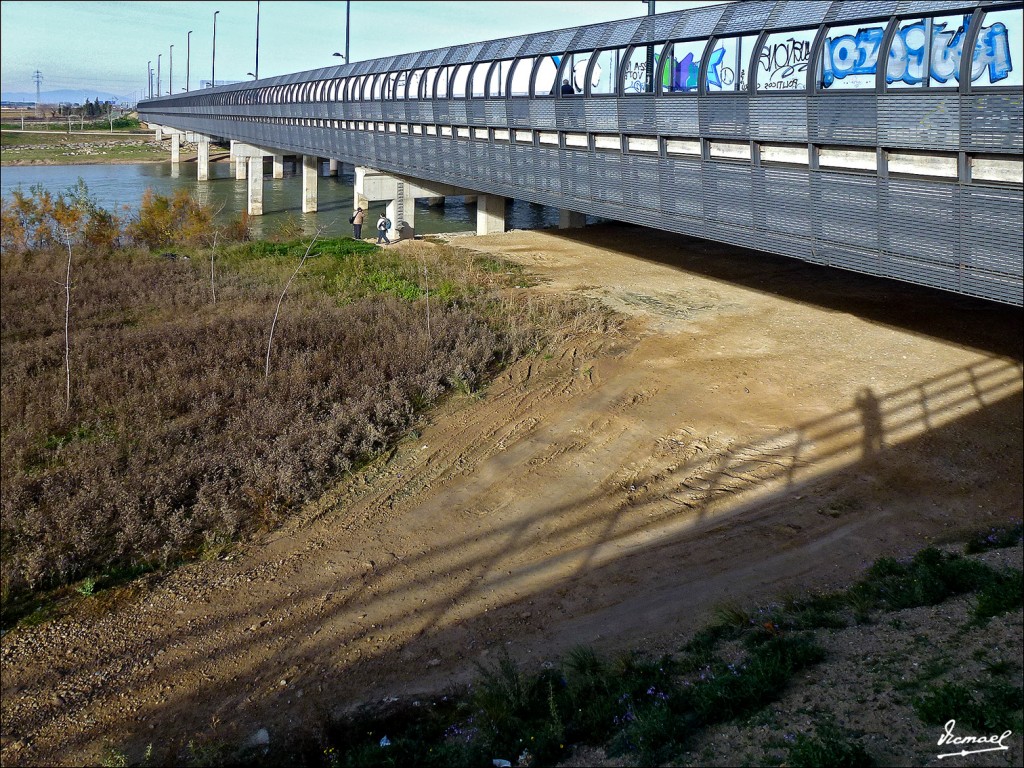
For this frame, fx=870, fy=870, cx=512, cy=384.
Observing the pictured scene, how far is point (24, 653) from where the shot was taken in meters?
8.27

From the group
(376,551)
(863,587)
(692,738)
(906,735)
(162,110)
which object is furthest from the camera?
(162,110)

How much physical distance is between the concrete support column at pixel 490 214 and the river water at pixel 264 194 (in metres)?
2.34

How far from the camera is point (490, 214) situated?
2705cm

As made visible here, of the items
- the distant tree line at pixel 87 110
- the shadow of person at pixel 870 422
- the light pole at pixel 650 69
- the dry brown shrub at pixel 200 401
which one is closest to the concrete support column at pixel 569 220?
the dry brown shrub at pixel 200 401

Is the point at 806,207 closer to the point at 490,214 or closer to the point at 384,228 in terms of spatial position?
the point at 490,214

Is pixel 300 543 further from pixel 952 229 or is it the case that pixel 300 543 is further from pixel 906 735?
pixel 952 229

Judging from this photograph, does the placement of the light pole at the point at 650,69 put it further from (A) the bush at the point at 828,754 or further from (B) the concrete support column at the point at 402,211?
(B) the concrete support column at the point at 402,211

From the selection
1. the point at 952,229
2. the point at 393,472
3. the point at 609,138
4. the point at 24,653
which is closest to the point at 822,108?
the point at 952,229

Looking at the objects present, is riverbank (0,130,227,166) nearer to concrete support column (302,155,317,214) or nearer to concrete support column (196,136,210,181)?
concrete support column (196,136,210,181)

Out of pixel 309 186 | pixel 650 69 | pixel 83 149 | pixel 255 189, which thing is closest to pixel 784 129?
pixel 650 69

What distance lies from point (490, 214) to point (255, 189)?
2047cm

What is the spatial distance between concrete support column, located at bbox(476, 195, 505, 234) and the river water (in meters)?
2.34

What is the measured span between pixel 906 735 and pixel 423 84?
22748 millimetres

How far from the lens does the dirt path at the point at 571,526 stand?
7727 millimetres
